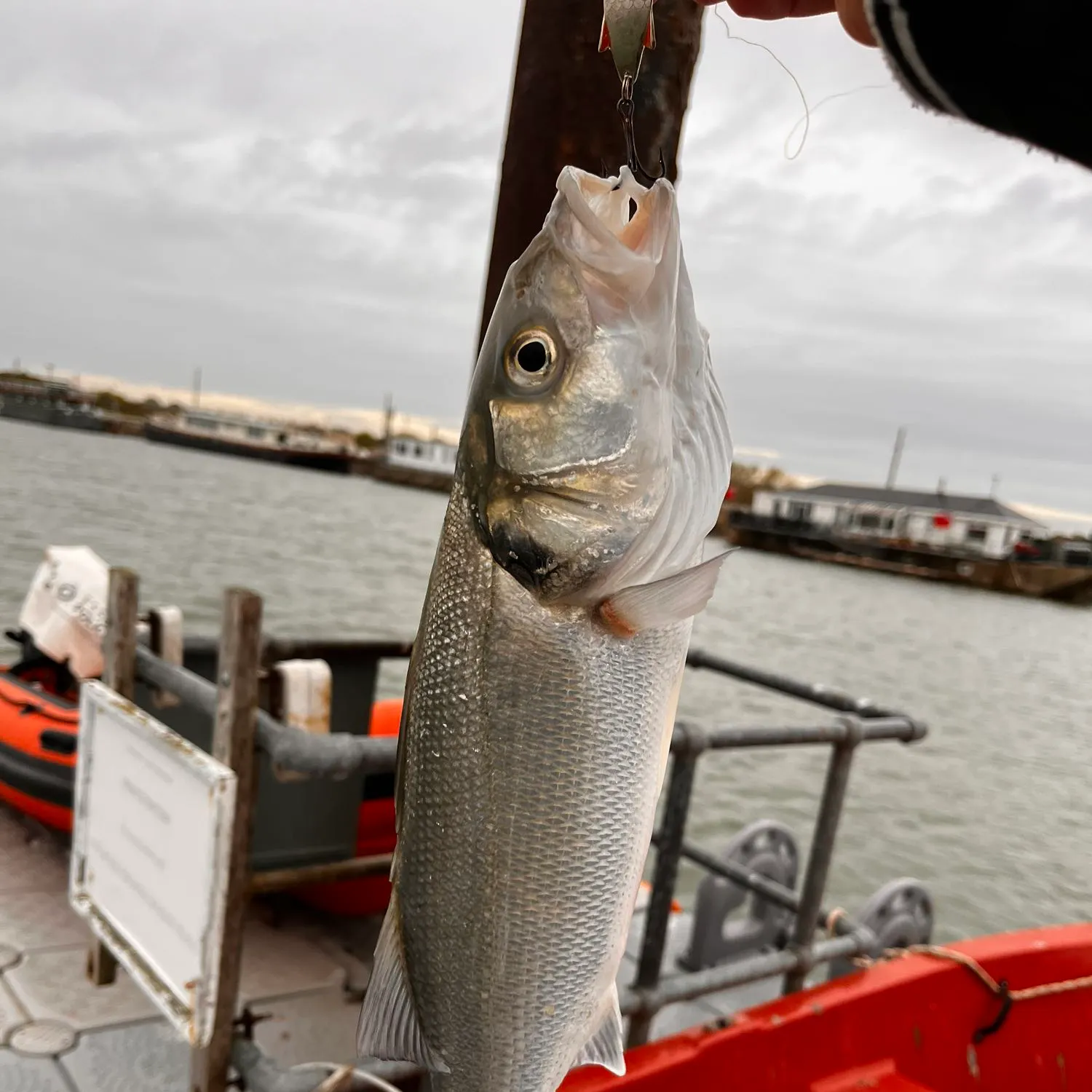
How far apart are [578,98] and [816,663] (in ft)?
53.3

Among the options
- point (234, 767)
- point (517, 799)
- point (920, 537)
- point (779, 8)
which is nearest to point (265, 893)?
point (234, 767)

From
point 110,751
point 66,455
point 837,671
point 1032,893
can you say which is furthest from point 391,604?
point 66,455

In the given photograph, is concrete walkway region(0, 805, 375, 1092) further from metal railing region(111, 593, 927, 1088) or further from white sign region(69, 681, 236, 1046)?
metal railing region(111, 593, 927, 1088)

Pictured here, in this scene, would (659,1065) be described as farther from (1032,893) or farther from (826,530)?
(826,530)

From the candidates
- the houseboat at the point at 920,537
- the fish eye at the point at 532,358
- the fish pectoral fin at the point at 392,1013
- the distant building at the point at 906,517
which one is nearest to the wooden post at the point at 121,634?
the fish pectoral fin at the point at 392,1013

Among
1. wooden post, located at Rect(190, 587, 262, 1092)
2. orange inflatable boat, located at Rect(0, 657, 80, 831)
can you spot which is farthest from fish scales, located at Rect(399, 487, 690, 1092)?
orange inflatable boat, located at Rect(0, 657, 80, 831)

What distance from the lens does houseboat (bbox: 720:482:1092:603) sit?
44.4 meters

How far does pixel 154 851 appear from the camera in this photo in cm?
292

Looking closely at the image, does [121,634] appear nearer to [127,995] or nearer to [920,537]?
[127,995]

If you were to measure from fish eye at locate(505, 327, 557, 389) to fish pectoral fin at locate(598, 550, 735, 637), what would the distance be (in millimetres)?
289

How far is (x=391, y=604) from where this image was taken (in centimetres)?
1502

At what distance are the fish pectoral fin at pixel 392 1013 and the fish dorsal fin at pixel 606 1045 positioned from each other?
0.21m

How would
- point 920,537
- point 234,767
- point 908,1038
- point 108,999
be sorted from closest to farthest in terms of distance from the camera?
1. point 234,767
2. point 908,1038
3. point 108,999
4. point 920,537

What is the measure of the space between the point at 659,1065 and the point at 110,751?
2.05m
